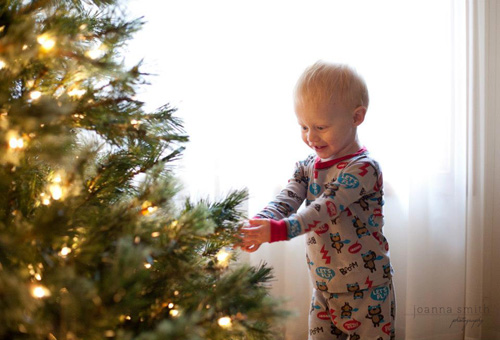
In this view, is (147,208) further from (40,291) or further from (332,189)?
(332,189)

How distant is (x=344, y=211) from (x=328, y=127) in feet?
0.69

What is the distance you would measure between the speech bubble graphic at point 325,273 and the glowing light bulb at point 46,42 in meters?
0.82

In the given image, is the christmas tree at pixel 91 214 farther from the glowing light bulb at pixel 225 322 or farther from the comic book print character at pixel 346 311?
the comic book print character at pixel 346 311

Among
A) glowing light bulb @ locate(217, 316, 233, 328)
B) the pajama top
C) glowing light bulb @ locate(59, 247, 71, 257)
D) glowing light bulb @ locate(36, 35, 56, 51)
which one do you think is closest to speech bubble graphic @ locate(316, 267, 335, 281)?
the pajama top

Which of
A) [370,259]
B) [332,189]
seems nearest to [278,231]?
[332,189]

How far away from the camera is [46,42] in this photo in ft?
2.18

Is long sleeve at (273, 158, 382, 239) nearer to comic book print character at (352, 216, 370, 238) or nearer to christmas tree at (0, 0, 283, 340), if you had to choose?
comic book print character at (352, 216, 370, 238)

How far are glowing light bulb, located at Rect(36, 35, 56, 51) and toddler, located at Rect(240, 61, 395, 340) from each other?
1.96 feet

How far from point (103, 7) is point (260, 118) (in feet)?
2.89

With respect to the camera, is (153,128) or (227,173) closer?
(153,128)

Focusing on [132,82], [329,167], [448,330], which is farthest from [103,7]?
[448,330]

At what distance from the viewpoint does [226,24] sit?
1.62 meters

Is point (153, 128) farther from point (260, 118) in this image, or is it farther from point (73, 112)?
point (260, 118)

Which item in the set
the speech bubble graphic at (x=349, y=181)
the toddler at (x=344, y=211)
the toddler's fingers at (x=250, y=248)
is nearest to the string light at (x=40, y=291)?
the toddler's fingers at (x=250, y=248)
